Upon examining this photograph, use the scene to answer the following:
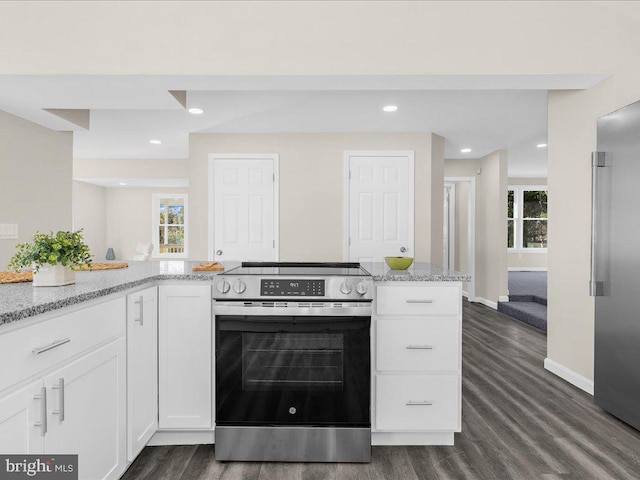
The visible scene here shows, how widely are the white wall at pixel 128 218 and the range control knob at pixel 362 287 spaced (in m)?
7.75

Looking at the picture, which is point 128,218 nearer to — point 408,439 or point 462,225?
point 462,225

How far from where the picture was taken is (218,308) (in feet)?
6.40

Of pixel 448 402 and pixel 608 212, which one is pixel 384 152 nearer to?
pixel 608 212

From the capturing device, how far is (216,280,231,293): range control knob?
1938 millimetres

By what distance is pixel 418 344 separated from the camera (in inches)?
82.2

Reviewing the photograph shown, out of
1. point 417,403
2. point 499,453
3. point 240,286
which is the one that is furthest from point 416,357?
point 240,286

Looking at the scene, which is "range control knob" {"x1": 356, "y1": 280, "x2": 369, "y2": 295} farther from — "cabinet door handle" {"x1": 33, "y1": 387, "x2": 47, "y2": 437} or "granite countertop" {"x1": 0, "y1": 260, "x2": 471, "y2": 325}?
"cabinet door handle" {"x1": 33, "y1": 387, "x2": 47, "y2": 437}

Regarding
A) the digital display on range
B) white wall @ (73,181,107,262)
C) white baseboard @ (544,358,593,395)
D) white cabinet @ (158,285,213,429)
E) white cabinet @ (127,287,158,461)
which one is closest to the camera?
white cabinet @ (127,287,158,461)

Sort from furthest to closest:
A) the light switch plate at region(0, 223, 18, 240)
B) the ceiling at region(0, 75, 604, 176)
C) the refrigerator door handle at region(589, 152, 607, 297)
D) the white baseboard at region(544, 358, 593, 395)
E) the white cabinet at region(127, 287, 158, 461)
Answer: the light switch plate at region(0, 223, 18, 240), the white baseboard at region(544, 358, 593, 395), the ceiling at region(0, 75, 604, 176), the refrigerator door handle at region(589, 152, 607, 297), the white cabinet at region(127, 287, 158, 461)

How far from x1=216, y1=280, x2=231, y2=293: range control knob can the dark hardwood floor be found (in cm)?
91

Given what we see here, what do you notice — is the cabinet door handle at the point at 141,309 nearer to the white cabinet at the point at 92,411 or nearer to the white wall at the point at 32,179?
the white cabinet at the point at 92,411

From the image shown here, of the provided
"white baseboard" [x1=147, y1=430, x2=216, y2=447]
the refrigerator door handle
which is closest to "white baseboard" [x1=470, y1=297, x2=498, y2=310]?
the refrigerator door handle

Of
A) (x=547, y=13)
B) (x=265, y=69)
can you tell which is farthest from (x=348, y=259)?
(x=547, y=13)

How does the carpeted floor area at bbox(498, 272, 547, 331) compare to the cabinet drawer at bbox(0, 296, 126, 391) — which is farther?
the carpeted floor area at bbox(498, 272, 547, 331)
